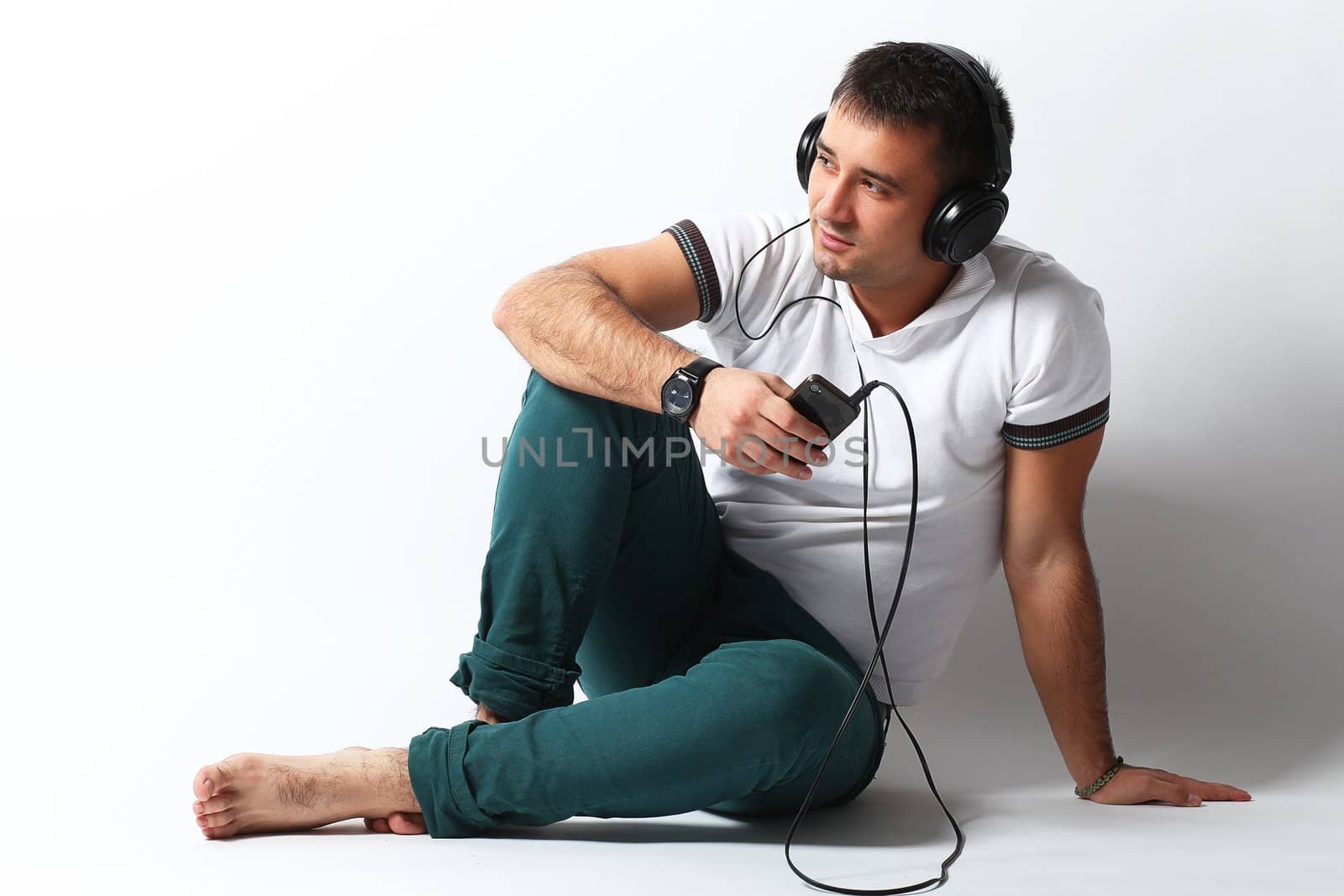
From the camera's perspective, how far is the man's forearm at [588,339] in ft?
4.74

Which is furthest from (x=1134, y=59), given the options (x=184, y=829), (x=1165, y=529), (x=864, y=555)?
(x=184, y=829)

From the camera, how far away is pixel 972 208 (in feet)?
4.96

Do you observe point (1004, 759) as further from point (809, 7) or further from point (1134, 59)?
point (809, 7)

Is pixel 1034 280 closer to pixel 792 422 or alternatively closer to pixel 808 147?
pixel 808 147

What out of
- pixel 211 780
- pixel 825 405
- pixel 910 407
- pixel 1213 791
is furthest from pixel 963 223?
pixel 211 780

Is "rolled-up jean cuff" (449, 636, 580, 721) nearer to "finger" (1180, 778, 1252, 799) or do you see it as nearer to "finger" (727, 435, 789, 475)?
"finger" (727, 435, 789, 475)

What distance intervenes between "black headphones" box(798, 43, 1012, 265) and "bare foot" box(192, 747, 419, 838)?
2.86 feet

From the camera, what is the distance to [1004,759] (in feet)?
6.37

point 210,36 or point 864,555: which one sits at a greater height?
point 210,36

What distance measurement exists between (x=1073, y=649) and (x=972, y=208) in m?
0.59

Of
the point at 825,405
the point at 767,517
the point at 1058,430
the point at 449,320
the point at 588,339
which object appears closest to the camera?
the point at 825,405

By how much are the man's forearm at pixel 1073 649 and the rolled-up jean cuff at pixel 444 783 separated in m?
0.75

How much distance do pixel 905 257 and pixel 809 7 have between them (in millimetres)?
815

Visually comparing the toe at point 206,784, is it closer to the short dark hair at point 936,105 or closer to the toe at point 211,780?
the toe at point 211,780
